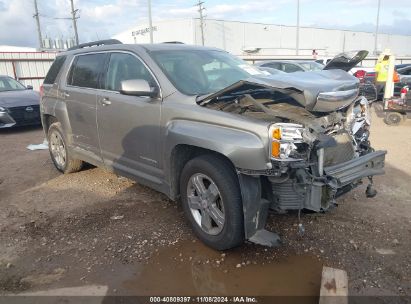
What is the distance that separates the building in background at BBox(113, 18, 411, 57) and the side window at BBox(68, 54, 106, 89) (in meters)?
53.0

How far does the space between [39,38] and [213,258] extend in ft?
163

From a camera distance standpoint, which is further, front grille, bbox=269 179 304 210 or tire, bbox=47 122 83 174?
tire, bbox=47 122 83 174

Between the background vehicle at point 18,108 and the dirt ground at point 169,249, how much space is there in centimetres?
532

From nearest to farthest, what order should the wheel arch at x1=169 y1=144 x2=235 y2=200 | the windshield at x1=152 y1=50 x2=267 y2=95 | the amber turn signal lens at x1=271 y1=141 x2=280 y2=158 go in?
the amber turn signal lens at x1=271 y1=141 x2=280 y2=158 < the wheel arch at x1=169 y1=144 x2=235 y2=200 < the windshield at x1=152 y1=50 x2=267 y2=95

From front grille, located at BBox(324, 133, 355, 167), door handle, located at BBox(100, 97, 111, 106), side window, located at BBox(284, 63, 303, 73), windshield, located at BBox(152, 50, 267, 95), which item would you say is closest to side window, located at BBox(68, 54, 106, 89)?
door handle, located at BBox(100, 97, 111, 106)

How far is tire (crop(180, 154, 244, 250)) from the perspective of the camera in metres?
3.31

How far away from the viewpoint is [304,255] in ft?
11.6

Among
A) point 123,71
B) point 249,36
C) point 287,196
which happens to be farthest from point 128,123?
point 249,36

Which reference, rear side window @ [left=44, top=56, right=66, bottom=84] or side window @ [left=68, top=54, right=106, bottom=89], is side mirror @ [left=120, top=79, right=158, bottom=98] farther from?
rear side window @ [left=44, top=56, right=66, bottom=84]

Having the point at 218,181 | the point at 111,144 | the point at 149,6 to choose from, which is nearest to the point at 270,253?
the point at 218,181

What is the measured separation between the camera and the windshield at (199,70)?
13.3 ft

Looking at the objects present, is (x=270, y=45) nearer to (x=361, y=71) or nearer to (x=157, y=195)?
(x=361, y=71)

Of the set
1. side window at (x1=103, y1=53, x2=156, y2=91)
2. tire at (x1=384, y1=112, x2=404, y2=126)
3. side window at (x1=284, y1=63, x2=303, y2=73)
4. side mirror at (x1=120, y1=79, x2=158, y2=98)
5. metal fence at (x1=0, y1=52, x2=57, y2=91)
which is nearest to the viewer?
side mirror at (x1=120, y1=79, x2=158, y2=98)

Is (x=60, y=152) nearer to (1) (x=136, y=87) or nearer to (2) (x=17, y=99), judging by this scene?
(1) (x=136, y=87)
